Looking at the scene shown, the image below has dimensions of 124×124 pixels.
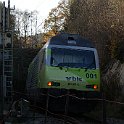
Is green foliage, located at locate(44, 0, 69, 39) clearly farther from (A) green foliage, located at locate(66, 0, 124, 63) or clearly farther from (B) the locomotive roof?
(B) the locomotive roof

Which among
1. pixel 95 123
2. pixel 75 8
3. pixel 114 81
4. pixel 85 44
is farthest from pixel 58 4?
pixel 95 123

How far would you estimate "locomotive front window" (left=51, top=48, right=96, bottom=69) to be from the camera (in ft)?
59.0

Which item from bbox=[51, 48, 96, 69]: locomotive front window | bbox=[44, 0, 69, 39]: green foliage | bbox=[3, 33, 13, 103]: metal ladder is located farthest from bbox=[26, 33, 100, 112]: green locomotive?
bbox=[44, 0, 69, 39]: green foliage

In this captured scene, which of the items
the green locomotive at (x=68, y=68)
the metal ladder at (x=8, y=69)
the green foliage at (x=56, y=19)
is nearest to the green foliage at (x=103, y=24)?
the metal ladder at (x=8, y=69)

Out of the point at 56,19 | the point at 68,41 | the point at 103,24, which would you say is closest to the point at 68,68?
the point at 68,41

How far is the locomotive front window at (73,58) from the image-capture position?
1798 centimetres

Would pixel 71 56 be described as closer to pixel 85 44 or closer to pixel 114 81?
pixel 85 44

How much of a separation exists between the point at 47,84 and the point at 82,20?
15.0 meters

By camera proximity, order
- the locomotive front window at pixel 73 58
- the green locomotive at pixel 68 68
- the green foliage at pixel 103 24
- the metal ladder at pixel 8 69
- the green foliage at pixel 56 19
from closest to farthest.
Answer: the green locomotive at pixel 68 68, the locomotive front window at pixel 73 58, the metal ladder at pixel 8 69, the green foliage at pixel 103 24, the green foliage at pixel 56 19

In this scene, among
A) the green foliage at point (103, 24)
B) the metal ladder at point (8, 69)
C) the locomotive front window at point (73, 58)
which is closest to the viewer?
the locomotive front window at point (73, 58)

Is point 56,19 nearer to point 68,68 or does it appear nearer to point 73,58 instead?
point 73,58

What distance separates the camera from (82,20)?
31.7 m

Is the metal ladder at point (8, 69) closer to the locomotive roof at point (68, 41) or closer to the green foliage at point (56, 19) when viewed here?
the locomotive roof at point (68, 41)

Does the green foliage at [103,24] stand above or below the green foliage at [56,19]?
below
